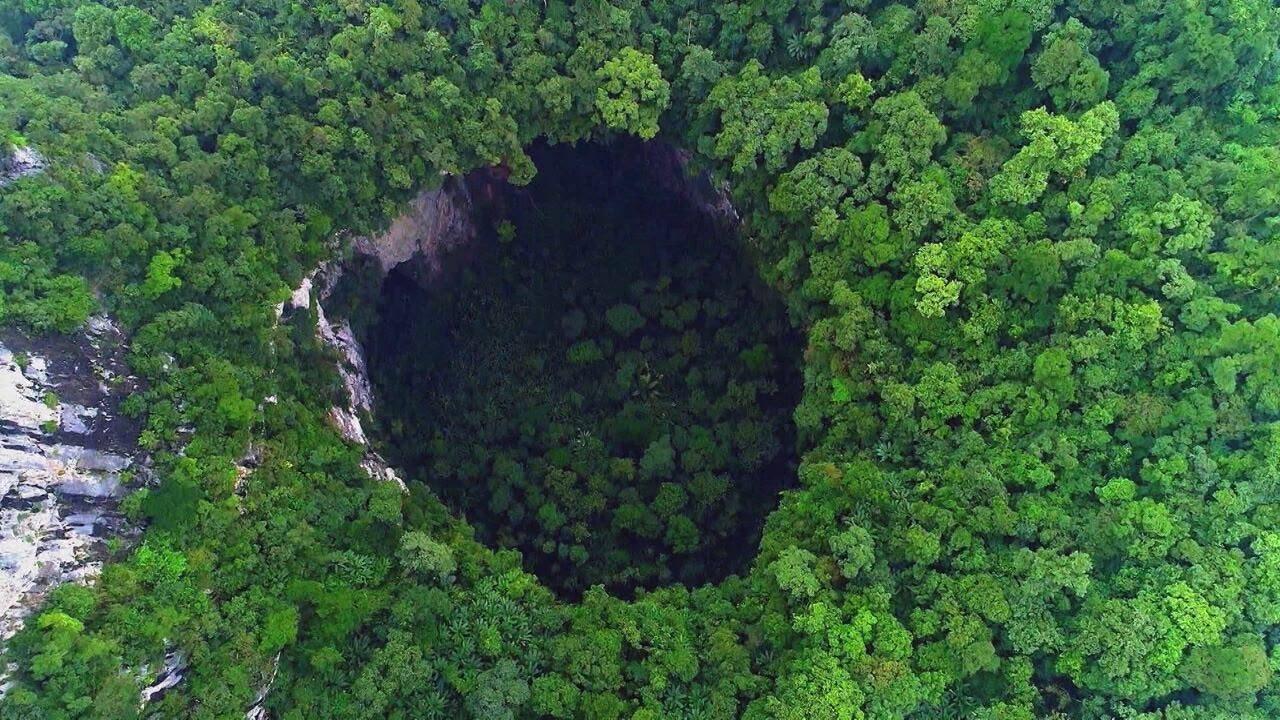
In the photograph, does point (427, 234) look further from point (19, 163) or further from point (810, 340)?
point (810, 340)

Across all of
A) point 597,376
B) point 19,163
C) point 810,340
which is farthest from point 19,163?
point 810,340

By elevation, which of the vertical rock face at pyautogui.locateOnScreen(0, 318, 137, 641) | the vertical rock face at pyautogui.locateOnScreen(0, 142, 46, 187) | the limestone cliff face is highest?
the limestone cliff face

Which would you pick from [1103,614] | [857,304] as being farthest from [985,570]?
[857,304]

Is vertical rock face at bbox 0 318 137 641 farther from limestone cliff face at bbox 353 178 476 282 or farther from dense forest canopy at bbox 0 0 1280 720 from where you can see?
limestone cliff face at bbox 353 178 476 282

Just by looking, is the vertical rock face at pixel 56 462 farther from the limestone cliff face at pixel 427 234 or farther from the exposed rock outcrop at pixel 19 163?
the limestone cliff face at pixel 427 234

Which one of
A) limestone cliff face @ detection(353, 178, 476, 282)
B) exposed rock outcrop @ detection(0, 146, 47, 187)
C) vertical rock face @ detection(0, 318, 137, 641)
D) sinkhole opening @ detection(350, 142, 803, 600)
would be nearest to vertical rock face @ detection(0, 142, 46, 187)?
exposed rock outcrop @ detection(0, 146, 47, 187)

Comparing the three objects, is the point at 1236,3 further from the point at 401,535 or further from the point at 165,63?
the point at 165,63

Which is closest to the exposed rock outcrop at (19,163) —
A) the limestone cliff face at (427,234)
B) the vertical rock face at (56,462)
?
the vertical rock face at (56,462)
